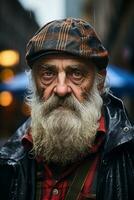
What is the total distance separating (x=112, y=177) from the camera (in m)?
3.23

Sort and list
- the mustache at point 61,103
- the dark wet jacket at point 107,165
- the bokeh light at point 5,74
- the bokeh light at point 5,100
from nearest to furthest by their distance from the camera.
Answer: the dark wet jacket at point 107,165, the mustache at point 61,103, the bokeh light at point 5,100, the bokeh light at point 5,74

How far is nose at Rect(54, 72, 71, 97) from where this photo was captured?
3264 millimetres

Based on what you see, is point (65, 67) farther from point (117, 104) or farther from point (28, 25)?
point (28, 25)

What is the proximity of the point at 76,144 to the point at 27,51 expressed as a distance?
1.88 feet

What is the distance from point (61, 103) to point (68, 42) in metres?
0.32

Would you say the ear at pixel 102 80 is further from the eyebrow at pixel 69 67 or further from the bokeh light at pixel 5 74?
the bokeh light at pixel 5 74

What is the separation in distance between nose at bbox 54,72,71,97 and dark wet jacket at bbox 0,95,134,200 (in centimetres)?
31

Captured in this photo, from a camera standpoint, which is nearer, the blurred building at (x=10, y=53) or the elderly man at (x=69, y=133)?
the elderly man at (x=69, y=133)

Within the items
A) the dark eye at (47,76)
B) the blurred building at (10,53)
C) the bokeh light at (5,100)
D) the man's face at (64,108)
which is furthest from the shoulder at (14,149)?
the bokeh light at (5,100)

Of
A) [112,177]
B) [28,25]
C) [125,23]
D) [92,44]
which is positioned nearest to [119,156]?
[112,177]

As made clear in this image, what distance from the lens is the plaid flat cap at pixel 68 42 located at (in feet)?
10.8

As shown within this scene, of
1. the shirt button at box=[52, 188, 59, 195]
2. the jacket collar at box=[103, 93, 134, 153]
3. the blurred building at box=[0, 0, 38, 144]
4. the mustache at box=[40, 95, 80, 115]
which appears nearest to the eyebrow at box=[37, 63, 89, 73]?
the mustache at box=[40, 95, 80, 115]

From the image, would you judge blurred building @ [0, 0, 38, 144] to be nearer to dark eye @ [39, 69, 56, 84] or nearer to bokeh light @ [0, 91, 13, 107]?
bokeh light @ [0, 91, 13, 107]

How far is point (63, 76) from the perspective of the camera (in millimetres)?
3293
